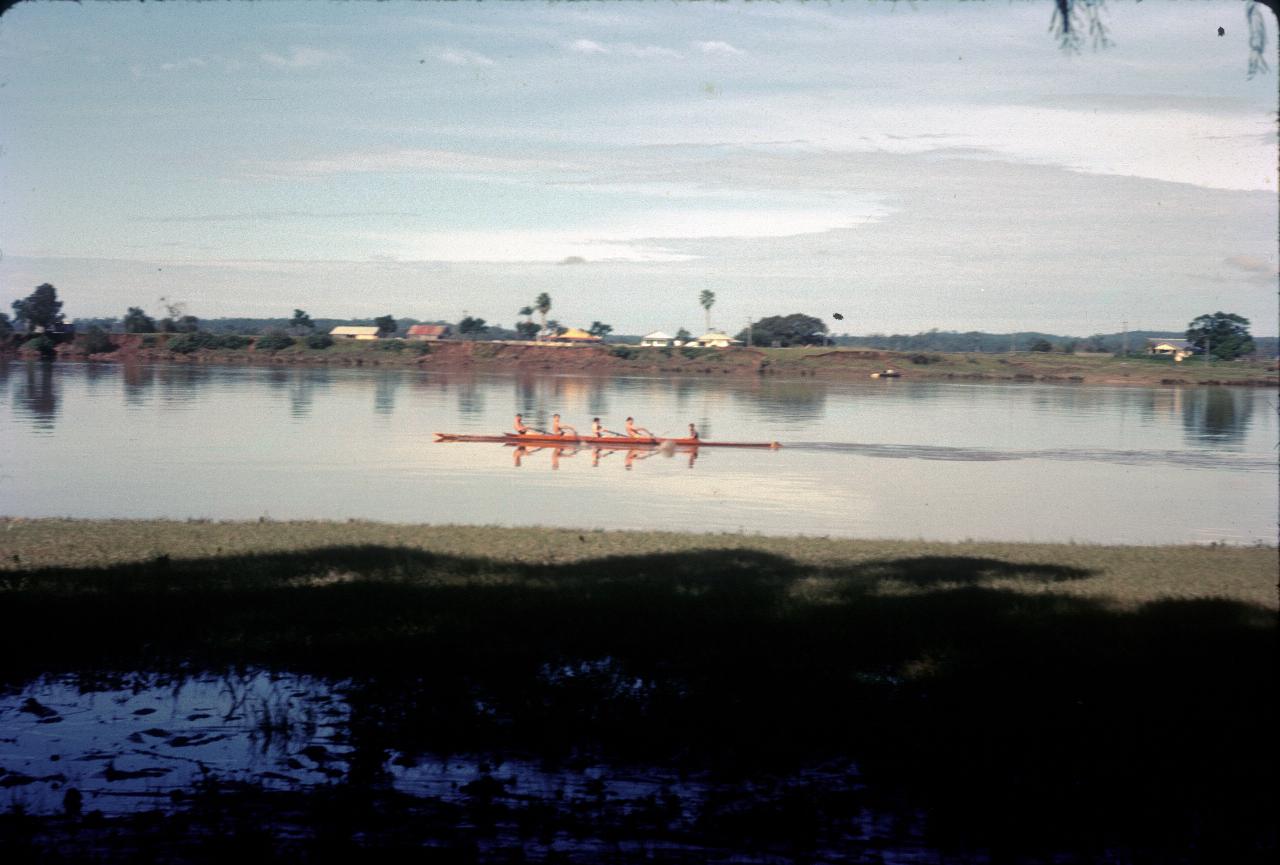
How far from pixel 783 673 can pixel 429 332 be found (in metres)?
142

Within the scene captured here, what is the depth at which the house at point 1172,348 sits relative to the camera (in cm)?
9644

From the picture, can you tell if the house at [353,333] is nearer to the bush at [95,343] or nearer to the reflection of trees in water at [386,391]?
the bush at [95,343]

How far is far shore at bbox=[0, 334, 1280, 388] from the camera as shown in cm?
9761

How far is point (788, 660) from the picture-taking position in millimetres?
8414

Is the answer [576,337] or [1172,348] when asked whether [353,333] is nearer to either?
[576,337]

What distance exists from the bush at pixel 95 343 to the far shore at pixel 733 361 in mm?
418

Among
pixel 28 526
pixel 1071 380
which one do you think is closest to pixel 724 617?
pixel 28 526

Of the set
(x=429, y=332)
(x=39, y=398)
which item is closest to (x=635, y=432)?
(x=39, y=398)

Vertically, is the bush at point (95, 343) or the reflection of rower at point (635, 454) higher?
the bush at point (95, 343)

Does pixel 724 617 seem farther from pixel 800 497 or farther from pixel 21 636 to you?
pixel 800 497

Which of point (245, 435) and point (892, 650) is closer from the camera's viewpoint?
point (892, 650)

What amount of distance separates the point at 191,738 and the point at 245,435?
30194 mm

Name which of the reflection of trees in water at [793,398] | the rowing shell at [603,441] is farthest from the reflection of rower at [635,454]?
the reflection of trees in water at [793,398]

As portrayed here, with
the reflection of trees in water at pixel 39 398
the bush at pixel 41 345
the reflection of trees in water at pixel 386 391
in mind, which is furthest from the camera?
the bush at pixel 41 345
